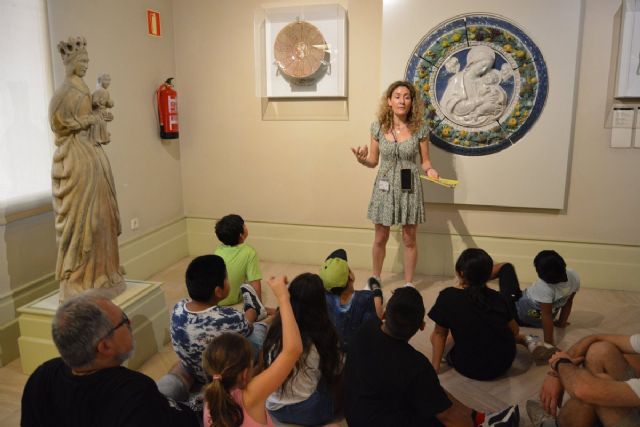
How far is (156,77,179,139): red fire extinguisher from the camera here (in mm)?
4367

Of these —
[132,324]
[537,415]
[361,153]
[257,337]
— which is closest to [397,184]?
[361,153]

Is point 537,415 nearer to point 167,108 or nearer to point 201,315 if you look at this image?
point 201,315

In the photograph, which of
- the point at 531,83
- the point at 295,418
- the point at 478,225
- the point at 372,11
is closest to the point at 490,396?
the point at 295,418

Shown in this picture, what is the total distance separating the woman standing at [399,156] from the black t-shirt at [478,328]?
113cm

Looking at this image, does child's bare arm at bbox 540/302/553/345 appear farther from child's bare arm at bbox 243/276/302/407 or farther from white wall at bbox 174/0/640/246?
child's bare arm at bbox 243/276/302/407

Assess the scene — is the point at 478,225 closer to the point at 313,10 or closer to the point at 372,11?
the point at 372,11

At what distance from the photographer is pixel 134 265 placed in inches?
164

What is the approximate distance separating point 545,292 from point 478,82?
1.68 m

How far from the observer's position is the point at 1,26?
2.99 metres

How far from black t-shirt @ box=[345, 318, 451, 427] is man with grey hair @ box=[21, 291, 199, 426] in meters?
0.71

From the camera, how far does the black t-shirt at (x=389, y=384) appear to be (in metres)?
1.86

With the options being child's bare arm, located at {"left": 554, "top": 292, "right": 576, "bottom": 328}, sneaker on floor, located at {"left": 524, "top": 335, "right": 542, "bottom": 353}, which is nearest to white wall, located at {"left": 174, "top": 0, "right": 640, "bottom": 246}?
child's bare arm, located at {"left": 554, "top": 292, "right": 576, "bottom": 328}

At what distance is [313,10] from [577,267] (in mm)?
2840

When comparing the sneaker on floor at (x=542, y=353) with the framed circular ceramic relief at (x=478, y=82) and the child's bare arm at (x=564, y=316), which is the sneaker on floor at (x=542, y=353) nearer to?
the child's bare arm at (x=564, y=316)
